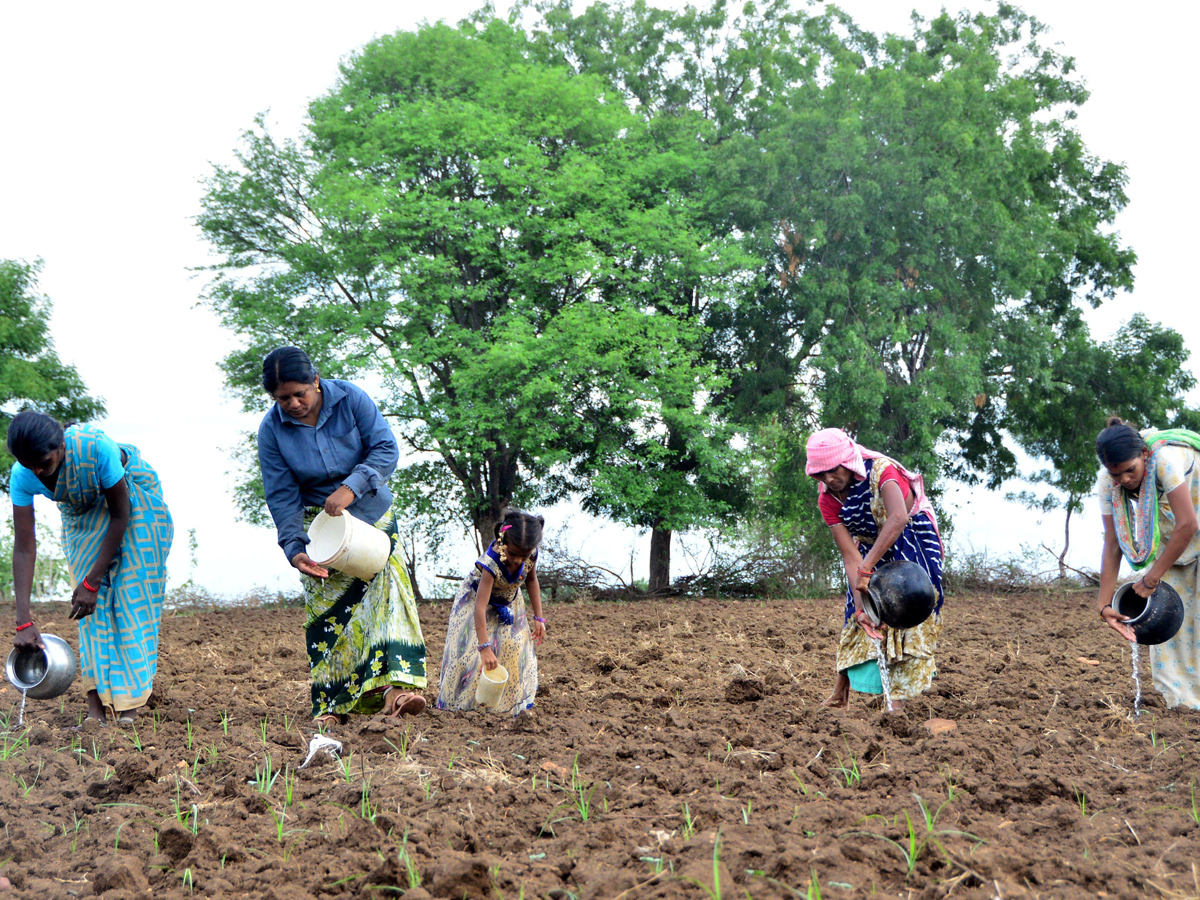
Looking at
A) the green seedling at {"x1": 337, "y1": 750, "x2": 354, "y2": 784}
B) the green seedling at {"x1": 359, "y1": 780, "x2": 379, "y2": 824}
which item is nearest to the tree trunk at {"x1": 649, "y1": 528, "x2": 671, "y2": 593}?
the green seedling at {"x1": 337, "y1": 750, "x2": 354, "y2": 784}

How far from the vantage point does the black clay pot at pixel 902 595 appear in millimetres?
4621

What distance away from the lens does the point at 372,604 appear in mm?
4926

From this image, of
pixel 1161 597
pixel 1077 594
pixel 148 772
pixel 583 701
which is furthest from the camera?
pixel 1077 594

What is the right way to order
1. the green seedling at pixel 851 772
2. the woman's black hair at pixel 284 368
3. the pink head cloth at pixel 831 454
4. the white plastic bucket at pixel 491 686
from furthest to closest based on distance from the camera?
1. the white plastic bucket at pixel 491 686
2. the pink head cloth at pixel 831 454
3. the woman's black hair at pixel 284 368
4. the green seedling at pixel 851 772

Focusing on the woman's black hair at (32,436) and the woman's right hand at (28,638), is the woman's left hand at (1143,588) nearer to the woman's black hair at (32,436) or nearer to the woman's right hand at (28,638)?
the woman's black hair at (32,436)

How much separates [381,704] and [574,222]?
11.1 meters

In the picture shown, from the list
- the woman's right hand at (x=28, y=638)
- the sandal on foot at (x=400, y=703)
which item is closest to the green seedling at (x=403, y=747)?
the sandal on foot at (x=400, y=703)

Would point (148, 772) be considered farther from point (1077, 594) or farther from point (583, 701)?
point (1077, 594)

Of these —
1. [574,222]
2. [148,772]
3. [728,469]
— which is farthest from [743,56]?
[148,772]

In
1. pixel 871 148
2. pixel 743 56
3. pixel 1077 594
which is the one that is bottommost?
pixel 1077 594

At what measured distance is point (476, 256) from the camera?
15.3 metres

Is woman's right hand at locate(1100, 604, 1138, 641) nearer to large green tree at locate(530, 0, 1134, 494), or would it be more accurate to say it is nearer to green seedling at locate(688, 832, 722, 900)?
green seedling at locate(688, 832, 722, 900)

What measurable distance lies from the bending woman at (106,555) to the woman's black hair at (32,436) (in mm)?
183

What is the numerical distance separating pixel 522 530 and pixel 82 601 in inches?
88.1
